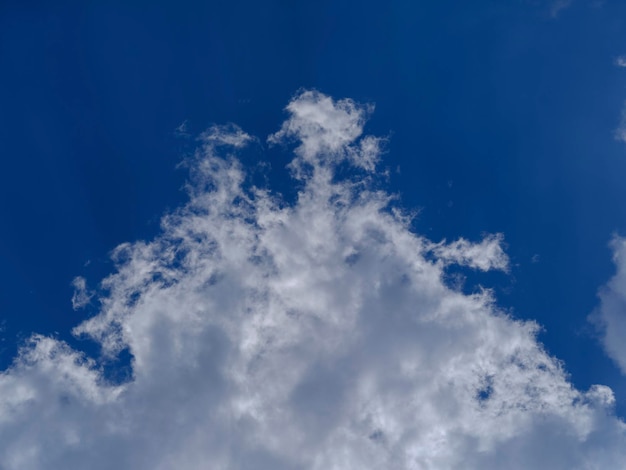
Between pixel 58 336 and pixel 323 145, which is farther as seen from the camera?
pixel 323 145

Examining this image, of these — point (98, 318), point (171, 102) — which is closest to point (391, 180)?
point (171, 102)

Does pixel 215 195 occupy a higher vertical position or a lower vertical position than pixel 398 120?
lower

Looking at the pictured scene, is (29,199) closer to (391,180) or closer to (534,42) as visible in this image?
(391,180)

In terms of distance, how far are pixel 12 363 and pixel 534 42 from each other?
204956 mm

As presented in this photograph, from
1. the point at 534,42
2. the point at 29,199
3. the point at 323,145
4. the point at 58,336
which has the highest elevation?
the point at 534,42

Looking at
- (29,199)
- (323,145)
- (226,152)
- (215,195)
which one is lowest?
(29,199)

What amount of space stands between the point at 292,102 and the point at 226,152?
2856 centimetres

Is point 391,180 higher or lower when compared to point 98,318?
higher

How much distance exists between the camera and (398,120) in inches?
7244

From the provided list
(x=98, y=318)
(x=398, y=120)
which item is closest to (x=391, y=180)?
(x=398, y=120)

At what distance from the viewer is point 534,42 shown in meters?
188

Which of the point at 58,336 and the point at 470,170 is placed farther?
the point at 470,170

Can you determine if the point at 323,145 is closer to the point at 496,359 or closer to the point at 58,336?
the point at 496,359

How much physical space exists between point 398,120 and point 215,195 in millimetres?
67565
